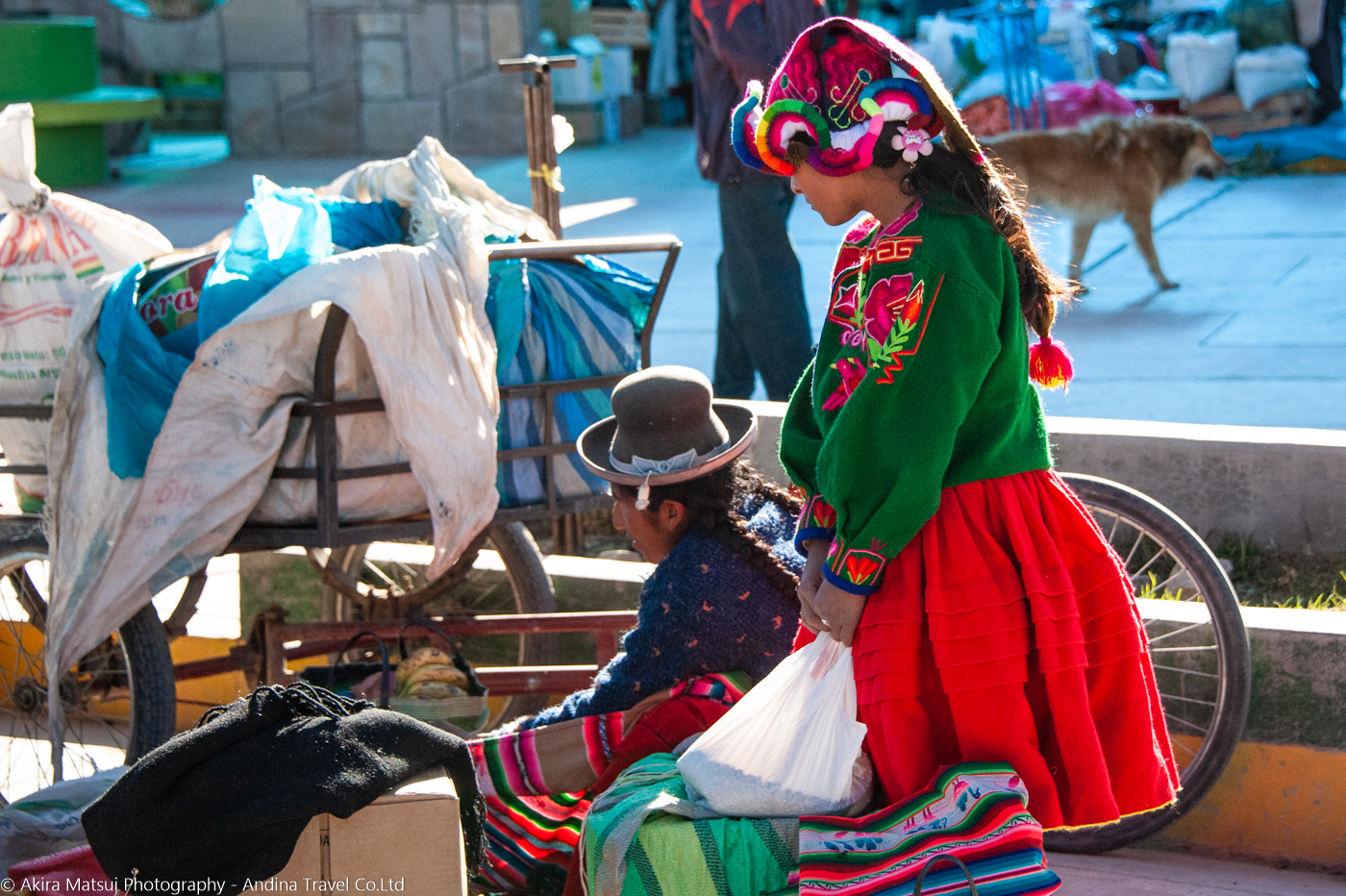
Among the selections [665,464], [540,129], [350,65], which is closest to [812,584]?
[665,464]

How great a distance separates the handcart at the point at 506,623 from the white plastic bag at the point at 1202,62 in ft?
28.4

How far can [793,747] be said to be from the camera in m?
2.02

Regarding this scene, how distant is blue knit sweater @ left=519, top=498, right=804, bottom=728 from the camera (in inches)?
94.0

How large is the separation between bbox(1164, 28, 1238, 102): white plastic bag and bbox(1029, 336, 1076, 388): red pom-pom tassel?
397 inches

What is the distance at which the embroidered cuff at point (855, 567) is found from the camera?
1896mm

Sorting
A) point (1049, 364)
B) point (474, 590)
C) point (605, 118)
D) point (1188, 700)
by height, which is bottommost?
point (474, 590)

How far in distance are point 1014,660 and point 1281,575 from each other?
79.5 inches

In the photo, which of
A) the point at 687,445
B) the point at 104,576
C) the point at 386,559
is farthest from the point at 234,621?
the point at 687,445

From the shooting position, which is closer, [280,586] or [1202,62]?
[280,586]

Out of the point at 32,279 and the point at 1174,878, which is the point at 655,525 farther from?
the point at 32,279

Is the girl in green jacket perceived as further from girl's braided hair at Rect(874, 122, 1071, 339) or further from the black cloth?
the black cloth

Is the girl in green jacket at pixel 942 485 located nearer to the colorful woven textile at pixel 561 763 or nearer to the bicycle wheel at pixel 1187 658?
the colorful woven textile at pixel 561 763

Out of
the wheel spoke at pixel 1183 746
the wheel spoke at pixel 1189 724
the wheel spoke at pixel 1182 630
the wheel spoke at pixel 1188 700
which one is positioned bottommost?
the wheel spoke at pixel 1183 746

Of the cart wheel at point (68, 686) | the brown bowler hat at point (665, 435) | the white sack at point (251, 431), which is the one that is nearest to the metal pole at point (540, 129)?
the white sack at point (251, 431)
